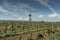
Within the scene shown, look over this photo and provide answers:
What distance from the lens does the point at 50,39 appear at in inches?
702

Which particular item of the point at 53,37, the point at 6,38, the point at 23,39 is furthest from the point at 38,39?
the point at 53,37

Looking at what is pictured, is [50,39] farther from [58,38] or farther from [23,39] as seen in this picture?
[23,39]

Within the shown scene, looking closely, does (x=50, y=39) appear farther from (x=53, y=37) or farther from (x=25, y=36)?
(x=25, y=36)

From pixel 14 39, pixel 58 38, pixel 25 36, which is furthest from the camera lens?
pixel 25 36

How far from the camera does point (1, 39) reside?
100ft

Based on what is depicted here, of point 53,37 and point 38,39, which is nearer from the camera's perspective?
point 53,37

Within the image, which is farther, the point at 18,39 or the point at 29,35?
the point at 29,35

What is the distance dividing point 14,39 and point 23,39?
5.72ft

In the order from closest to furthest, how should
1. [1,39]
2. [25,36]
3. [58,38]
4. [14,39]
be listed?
[58,38], [1,39], [14,39], [25,36]

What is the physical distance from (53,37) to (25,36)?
18338mm

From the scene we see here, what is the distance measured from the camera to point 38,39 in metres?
32.0

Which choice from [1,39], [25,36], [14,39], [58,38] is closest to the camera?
[58,38]

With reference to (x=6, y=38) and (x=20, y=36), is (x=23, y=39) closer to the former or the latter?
(x=20, y=36)

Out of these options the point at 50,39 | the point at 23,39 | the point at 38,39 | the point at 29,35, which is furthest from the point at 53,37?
the point at 29,35
